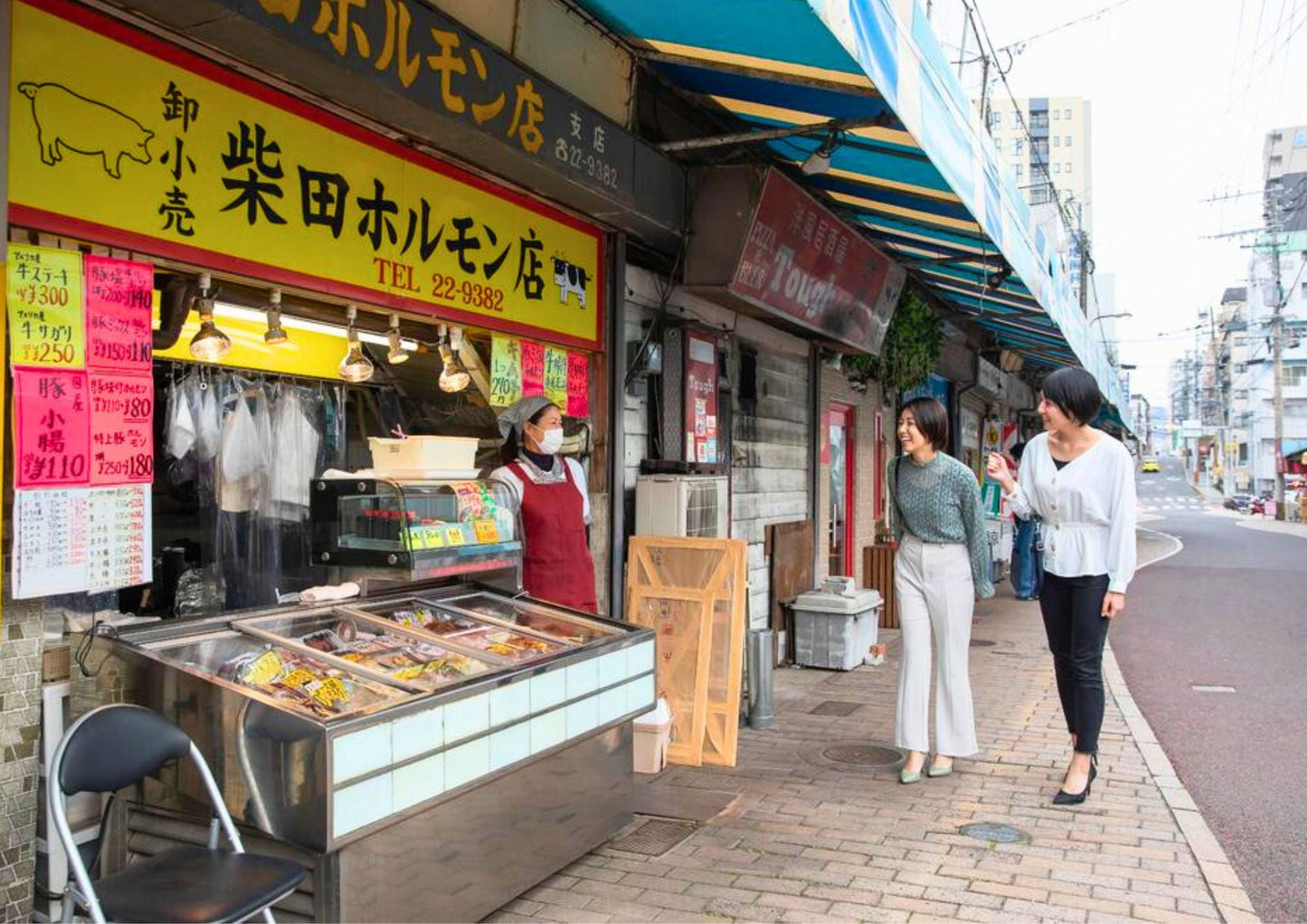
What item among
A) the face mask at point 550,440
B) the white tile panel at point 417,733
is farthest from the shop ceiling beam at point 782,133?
the white tile panel at point 417,733

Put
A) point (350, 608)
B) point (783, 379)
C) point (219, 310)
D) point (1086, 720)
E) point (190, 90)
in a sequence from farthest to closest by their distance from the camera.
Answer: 1. point (783, 379)
2. point (219, 310)
3. point (1086, 720)
4. point (350, 608)
5. point (190, 90)

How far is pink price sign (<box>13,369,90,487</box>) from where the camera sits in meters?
3.18

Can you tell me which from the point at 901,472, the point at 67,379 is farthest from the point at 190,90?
the point at 901,472

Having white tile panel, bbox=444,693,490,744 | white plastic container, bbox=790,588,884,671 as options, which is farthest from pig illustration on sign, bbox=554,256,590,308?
white plastic container, bbox=790,588,884,671

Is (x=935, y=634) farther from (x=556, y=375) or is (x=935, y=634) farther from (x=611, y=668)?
(x=556, y=375)

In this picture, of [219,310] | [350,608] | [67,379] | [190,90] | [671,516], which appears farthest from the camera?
[671,516]

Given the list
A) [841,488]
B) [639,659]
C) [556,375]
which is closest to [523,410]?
[556,375]

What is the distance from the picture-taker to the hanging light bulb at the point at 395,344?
5142 mm

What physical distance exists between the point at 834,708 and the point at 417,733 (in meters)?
4.78

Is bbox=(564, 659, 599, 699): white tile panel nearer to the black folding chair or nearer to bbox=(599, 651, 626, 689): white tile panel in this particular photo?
bbox=(599, 651, 626, 689): white tile panel

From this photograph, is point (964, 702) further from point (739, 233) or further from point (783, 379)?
point (783, 379)

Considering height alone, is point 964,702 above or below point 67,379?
below

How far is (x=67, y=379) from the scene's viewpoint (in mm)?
3328

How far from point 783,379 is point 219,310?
566 centimetres
